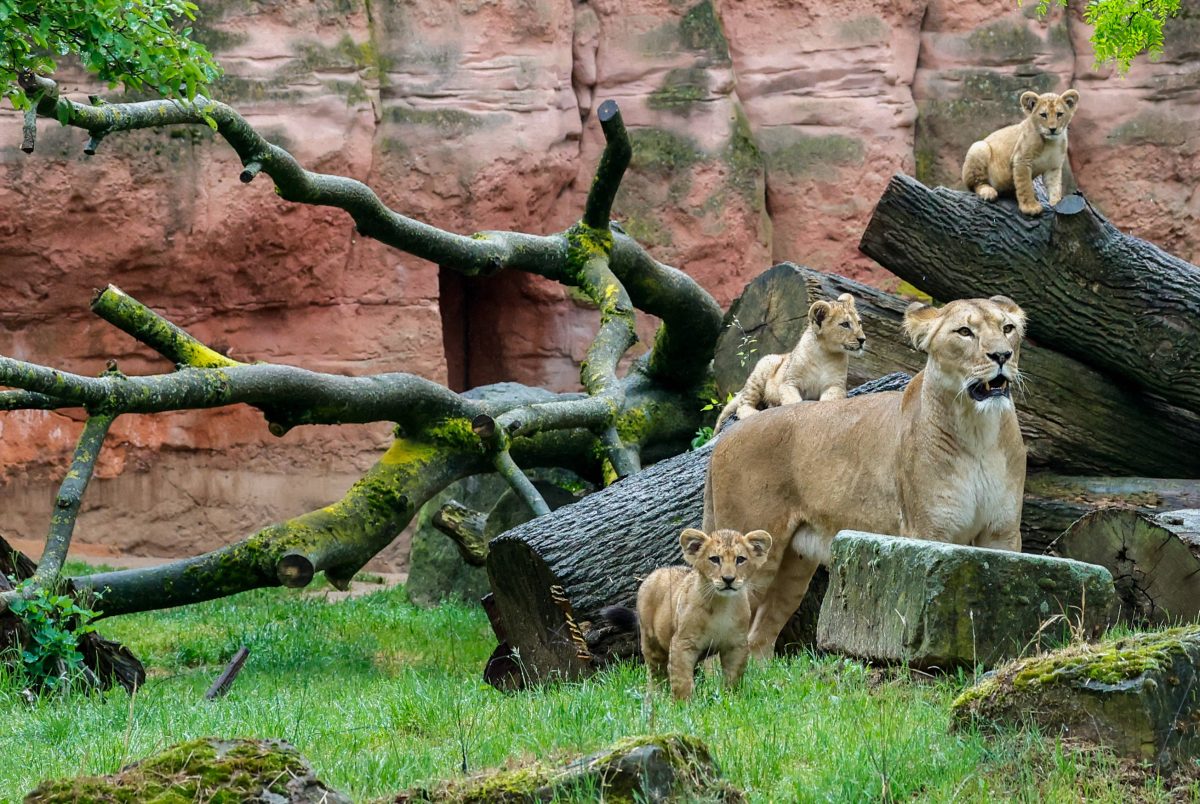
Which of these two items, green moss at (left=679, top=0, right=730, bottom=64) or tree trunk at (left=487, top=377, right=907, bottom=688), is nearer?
tree trunk at (left=487, top=377, right=907, bottom=688)

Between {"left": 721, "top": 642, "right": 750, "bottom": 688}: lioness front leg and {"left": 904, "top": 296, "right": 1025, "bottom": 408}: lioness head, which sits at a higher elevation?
{"left": 904, "top": 296, "right": 1025, "bottom": 408}: lioness head

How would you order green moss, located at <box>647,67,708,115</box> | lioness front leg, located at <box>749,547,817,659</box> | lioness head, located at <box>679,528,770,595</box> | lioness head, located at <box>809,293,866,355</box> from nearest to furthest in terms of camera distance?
→ lioness head, located at <box>679,528,770,595</box>, lioness front leg, located at <box>749,547,817,659</box>, lioness head, located at <box>809,293,866,355</box>, green moss, located at <box>647,67,708,115</box>

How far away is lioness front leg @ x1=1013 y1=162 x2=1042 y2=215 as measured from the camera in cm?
950

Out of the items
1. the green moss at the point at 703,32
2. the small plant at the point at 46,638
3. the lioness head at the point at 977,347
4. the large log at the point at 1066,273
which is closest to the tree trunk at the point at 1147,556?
the lioness head at the point at 977,347

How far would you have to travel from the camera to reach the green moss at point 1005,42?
62.5ft

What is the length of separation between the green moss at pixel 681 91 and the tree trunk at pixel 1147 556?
12313 millimetres

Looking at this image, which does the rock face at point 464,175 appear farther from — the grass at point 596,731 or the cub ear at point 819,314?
the cub ear at point 819,314

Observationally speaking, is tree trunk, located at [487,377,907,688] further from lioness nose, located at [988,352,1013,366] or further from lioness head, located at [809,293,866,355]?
lioness nose, located at [988,352,1013,366]

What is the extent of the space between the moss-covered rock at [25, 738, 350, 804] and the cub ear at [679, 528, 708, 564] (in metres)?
3.00

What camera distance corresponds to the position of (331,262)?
17766 millimetres

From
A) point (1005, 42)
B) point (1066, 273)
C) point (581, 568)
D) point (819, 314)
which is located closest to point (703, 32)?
point (1005, 42)

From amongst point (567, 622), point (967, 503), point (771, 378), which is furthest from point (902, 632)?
point (771, 378)

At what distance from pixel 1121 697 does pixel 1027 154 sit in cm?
614

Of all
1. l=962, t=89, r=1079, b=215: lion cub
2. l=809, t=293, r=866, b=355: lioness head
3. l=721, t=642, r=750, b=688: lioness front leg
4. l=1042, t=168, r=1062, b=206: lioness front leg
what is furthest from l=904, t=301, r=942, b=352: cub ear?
l=1042, t=168, r=1062, b=206: lioness front leg
